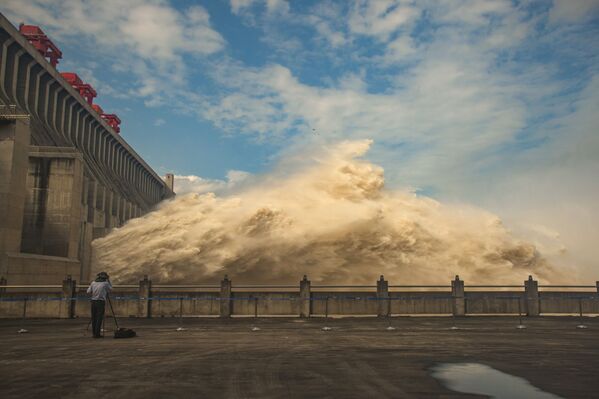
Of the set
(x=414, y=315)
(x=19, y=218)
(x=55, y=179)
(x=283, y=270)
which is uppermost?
(x=55, y=179)

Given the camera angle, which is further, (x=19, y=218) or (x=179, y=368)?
(x=19, y=218)

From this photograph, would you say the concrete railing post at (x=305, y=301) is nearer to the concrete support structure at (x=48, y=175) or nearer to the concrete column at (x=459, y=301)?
the concrete column at (x=459, y=301)

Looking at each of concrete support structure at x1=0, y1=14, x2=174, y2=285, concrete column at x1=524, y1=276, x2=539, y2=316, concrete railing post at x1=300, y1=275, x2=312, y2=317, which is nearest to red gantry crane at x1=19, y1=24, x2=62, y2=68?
concrete support structure at x1=0, y1=14, x2=174, y2=285

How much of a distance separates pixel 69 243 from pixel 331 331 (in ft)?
99.3

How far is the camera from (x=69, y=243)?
3872 centimetres

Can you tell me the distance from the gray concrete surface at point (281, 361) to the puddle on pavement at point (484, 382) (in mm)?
245

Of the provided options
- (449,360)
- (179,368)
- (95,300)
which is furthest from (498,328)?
(95,300)

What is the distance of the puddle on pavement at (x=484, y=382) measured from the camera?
6.82 m

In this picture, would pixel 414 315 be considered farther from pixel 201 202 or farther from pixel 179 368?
pixel 201 202

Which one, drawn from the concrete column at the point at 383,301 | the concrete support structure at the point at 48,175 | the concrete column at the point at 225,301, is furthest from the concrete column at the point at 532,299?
the concrete support structure at the point at 48,175

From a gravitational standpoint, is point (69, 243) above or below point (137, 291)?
above

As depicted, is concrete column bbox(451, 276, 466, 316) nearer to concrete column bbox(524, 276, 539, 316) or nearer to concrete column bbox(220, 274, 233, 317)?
concrete column bbox(524, 276, 539, 316)

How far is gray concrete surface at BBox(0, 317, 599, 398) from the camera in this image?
7.12 metres

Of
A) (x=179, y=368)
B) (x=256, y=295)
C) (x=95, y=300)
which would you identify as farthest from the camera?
(x=256, y=295)
